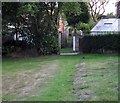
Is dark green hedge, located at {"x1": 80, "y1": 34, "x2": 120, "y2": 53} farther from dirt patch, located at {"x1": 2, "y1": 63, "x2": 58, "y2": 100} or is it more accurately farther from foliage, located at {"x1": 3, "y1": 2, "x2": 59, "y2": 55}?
dirt patch, located at {"x1": 2, "y1": 63, "x2": 58, "y2": 100}

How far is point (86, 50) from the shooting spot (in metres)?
28.2

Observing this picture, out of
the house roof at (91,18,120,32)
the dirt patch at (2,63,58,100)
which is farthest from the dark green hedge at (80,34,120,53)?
the dirt patch at (2,63,58,100)

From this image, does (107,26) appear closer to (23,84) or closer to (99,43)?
(99,43)

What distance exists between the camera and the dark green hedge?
87.7 ft

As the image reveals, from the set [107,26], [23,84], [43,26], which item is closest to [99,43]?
[43,26]

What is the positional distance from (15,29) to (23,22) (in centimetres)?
88

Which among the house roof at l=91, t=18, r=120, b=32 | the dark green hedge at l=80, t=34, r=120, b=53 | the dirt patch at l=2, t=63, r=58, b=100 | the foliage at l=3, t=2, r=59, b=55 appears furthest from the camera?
the house roof at l=91, t=18, r=120, b=32

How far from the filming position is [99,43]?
2750 centimetres

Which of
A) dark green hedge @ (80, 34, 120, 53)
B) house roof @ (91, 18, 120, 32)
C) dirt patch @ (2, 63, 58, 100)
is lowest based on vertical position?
dirt patch @ (2, 63, 58, 100)

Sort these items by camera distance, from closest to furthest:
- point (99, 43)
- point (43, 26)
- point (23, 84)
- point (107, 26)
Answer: point (23, 84) < point (43, 26) < point (99, 43) < point (107, 26)

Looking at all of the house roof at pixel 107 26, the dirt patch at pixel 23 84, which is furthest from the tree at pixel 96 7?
the dirt patch at pixel 23 84

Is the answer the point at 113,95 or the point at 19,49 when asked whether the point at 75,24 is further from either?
the point at 113,95

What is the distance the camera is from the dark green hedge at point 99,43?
26.7m

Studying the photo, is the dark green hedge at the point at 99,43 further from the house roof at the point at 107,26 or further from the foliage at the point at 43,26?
the house roof at the point at 107,26
